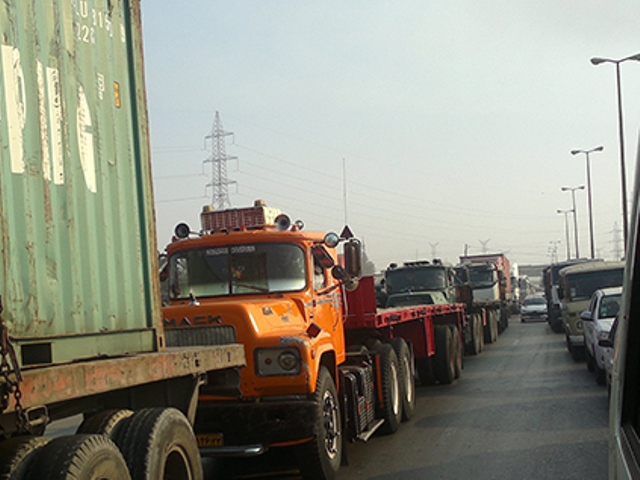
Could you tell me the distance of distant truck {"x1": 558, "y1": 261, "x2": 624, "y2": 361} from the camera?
61.0 ft

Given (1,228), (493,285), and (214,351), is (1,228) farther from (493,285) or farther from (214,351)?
(493,285)

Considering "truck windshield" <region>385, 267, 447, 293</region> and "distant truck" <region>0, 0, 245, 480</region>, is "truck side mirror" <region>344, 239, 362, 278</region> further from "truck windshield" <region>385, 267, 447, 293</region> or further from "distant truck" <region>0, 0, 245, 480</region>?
"truck windshield" <region>385, 267, 447, 293</region>

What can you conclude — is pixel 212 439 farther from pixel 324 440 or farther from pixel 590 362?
pixel 590 362

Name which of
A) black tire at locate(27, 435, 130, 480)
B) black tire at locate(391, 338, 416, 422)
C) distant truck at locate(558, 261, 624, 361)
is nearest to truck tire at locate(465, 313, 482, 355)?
distant truck at locate(558, 261, 624, 361)

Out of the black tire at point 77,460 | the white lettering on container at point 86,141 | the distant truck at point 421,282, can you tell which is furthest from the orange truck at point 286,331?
the distant truck at point 421,282

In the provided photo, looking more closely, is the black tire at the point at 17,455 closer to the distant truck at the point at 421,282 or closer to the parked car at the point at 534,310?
the distant truck at the point at 421,282

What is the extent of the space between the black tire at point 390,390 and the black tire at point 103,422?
6066mm

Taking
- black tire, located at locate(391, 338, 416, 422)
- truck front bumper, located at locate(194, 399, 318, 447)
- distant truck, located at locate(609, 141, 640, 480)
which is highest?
distant truck, located at locate(609, 141, 640, 480)

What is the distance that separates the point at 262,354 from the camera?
7645 mm

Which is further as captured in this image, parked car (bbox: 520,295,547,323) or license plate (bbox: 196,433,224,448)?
parked car (bbox: 520,295,547,323)

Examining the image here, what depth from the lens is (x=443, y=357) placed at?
51.4 feet

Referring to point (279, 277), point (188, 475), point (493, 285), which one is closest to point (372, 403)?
point (279, 277)

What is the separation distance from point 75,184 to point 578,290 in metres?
16.7

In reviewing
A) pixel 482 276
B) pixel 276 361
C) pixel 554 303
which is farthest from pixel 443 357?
pixel 482 276
